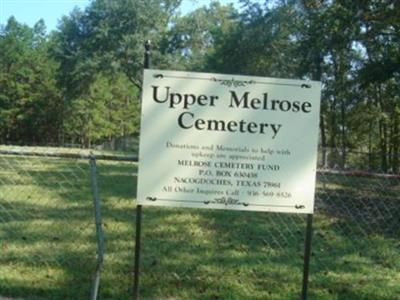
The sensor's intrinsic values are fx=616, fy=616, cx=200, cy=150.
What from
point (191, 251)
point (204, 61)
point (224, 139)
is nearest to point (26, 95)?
point (204, 61)

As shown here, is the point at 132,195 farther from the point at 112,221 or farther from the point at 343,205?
the point at 343,205

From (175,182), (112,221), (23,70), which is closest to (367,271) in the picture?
(175,182)

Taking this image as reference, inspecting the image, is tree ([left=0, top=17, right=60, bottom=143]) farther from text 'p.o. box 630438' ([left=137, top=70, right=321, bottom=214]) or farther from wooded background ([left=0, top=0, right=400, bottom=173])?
text 'p.o. box 630438' ([left=137, top=70, right=321, bottom=214])

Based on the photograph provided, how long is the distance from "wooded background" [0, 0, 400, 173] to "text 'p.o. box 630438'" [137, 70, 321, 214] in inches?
323

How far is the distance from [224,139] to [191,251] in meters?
2.92

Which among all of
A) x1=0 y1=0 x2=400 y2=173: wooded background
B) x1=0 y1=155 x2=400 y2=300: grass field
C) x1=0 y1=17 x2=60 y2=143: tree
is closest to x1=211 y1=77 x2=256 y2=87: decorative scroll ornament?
x1=0 y1=155 x2=400 y2=300: grass field

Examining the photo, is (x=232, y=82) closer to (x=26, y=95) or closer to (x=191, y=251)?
(x=191, y=251)

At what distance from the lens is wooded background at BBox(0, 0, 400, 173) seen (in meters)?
18.8

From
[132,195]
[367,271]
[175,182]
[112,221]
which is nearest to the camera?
[175,182]

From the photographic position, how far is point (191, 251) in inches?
295

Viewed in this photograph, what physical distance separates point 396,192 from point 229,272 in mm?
11929

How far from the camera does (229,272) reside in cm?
656

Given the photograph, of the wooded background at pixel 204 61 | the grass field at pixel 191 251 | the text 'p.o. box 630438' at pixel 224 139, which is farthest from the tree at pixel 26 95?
the text 'p.o. box 630438' at pixel 224 139

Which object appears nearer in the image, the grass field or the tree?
the grass field
